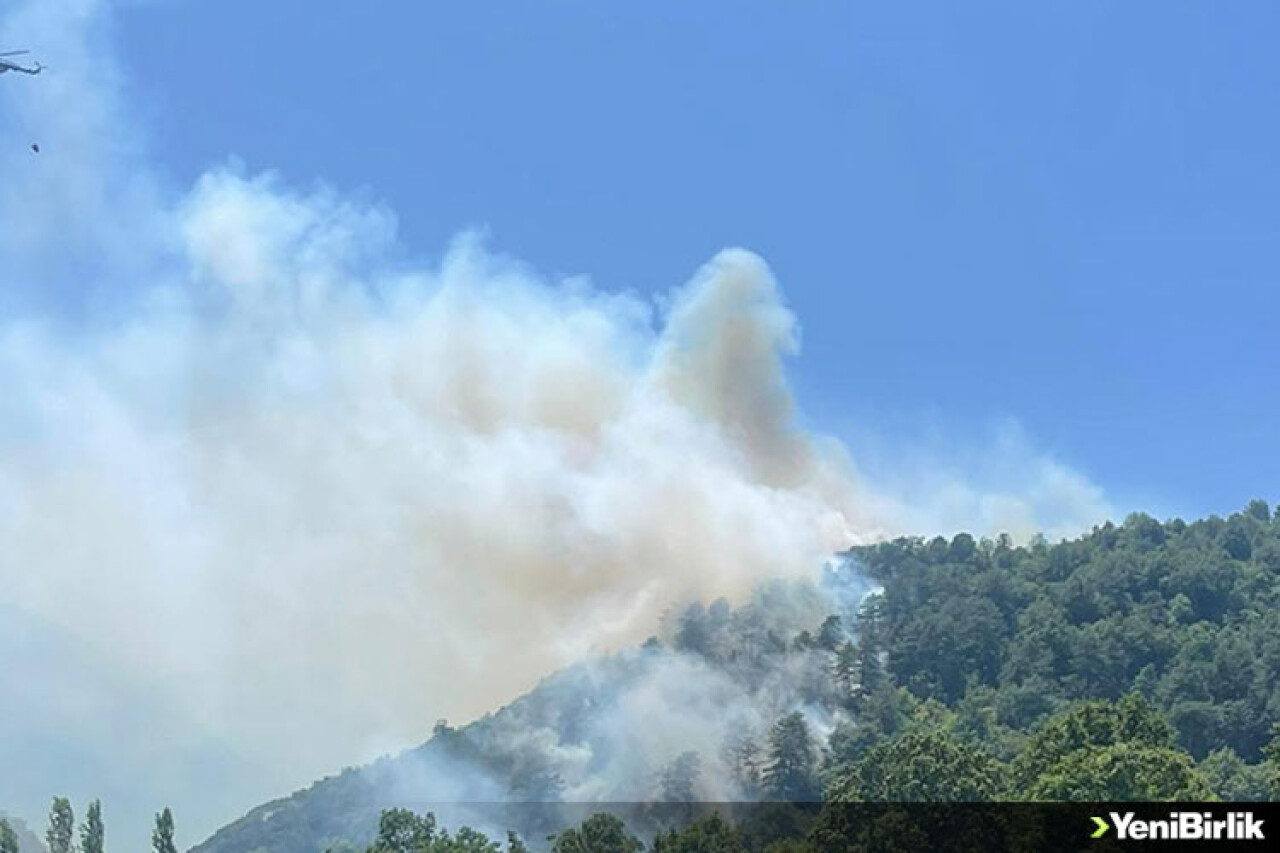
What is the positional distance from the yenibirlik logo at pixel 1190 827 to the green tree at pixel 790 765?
9068 cm

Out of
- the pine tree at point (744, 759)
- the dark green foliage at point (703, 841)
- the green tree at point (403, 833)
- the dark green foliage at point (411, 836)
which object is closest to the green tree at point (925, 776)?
the dark green foliage at point (703, 841)

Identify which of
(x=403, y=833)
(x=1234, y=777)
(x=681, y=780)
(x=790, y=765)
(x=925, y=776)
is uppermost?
(x=790, y=765)

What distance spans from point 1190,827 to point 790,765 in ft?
342

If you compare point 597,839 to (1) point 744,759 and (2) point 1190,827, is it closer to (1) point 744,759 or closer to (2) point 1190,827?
(2) point 1190,827

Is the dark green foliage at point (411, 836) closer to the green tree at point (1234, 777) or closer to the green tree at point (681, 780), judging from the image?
the green tree at point (681, 780)

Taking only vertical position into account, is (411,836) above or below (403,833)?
below

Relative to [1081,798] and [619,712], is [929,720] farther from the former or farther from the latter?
[1081,798]

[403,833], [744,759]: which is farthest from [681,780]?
[403,833]

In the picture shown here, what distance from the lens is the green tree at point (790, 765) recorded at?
175 metres

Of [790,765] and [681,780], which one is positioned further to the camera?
[681,780]

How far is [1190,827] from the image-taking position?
7544cm

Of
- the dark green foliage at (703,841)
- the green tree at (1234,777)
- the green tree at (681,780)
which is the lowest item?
the dark green foliage at (703,841)

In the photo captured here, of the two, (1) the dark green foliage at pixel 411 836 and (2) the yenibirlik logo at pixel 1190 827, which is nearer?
(2) the yenibirlik logo at pixel 1190 827

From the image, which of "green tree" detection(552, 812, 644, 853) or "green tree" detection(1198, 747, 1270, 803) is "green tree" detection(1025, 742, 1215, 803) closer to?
"green tree" detection(552, 812, 644, 853)
